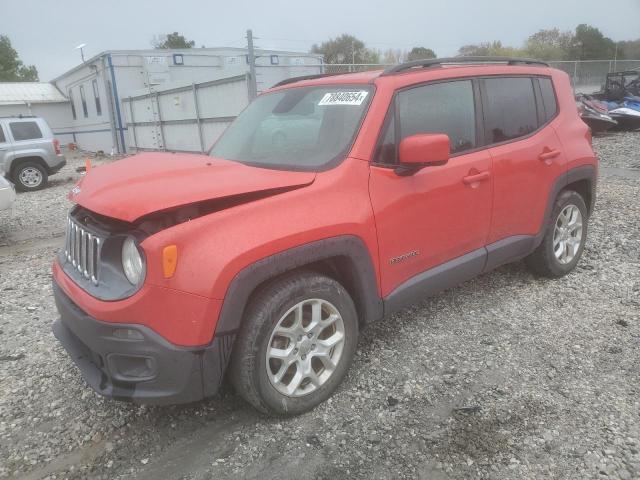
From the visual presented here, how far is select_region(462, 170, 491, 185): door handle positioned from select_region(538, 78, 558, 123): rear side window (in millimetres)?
1069

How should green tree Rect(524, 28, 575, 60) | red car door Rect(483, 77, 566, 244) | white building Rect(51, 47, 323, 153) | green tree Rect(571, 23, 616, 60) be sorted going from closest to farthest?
red car door Rect(483, 77, 566, 244), white building Rect(51, 47, 323, 153), green tree Rect(524, 28, 575, 60), green tree Rect(571, 23, 616, 60)

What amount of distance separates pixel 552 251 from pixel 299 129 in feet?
8.29

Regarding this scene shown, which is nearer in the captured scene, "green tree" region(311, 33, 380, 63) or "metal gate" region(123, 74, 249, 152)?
"metal gate" region(123, 74, 249, 152)

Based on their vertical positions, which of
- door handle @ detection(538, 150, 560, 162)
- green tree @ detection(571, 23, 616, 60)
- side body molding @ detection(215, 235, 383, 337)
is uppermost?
green tree @ detection(571, 23, 616, 60)

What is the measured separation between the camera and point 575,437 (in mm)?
2514

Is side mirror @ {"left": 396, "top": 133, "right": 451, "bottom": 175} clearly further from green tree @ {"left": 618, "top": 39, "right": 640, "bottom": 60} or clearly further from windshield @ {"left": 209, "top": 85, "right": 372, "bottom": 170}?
green tree @ {"left": 618, "top": 39, "right": 640, "bottom": 60}

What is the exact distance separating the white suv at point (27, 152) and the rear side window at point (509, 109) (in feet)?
40.3

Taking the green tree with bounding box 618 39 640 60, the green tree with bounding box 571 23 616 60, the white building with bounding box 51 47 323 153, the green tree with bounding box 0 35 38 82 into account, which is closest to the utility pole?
the white building with bounding box 51 47 323 153

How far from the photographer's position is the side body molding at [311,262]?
2.35 meters

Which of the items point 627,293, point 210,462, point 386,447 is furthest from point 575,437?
point 627,293

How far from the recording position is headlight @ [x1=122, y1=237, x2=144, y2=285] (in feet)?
7.70

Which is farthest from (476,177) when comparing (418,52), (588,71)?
A: (588,71)

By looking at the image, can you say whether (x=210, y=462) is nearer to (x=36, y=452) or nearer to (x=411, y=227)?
(x=36, y=452)

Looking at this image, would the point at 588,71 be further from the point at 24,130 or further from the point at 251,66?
the point at 24,130
